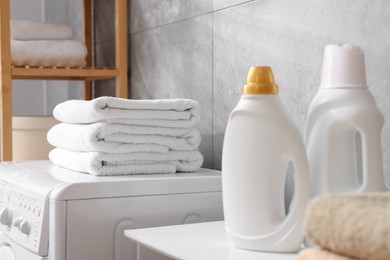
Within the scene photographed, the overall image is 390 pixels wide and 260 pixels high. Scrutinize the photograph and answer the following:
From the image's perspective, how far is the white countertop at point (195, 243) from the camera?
94cm

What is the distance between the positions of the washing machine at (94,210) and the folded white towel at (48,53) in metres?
0.65

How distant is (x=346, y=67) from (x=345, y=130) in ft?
0.30

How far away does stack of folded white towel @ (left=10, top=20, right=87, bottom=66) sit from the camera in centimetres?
200

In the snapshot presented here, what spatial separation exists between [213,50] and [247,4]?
19 cm

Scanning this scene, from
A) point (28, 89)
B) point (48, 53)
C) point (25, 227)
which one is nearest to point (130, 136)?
point (25, 227)

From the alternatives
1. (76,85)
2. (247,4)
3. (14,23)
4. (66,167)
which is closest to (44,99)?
(76,85)

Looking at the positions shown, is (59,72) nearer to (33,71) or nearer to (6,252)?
(33,71)

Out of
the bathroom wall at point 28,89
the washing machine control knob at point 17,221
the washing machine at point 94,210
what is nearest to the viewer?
the washing machine at point 94,210

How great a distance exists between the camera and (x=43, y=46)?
2.02 metres

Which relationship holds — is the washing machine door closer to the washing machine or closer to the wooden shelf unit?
the washing machine

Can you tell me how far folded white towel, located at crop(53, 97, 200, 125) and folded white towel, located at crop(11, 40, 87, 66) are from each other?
0.52 m

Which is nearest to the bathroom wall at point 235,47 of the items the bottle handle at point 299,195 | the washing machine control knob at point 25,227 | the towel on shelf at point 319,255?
the bottle handle at point 299,195

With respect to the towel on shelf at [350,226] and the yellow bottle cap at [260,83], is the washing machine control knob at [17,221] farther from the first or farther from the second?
the towel on shelf at [350,226]

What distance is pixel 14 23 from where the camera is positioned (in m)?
2.04
